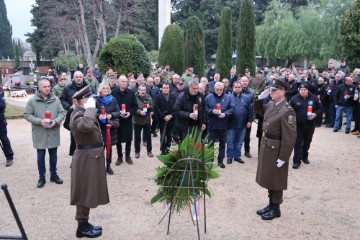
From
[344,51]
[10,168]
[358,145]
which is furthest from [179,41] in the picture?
[10,168]

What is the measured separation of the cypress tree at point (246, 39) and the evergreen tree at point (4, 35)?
61144 mm

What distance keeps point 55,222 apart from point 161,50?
50.8ft

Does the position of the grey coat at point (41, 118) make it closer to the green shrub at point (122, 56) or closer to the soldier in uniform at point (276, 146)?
the soldier in uniform at point (276, 146)

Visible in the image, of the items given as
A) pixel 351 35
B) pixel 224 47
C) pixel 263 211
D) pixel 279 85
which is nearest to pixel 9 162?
pixel 263 211

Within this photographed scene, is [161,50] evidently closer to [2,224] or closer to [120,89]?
[120,89]

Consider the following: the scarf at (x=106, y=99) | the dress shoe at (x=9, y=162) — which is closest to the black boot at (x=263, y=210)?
the scarf at (x=106, y=99)

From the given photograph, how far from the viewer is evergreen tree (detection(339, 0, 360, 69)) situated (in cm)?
1527

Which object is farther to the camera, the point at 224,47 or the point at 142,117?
the point at 224,47

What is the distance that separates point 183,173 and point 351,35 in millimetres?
13722

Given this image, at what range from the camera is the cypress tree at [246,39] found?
54.5 feet

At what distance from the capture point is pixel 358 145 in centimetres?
1044

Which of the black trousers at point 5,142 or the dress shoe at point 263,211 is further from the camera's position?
the black trousers at point 5,142

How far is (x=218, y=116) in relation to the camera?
7836 mm

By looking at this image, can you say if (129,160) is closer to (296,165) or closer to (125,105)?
(125,105)
